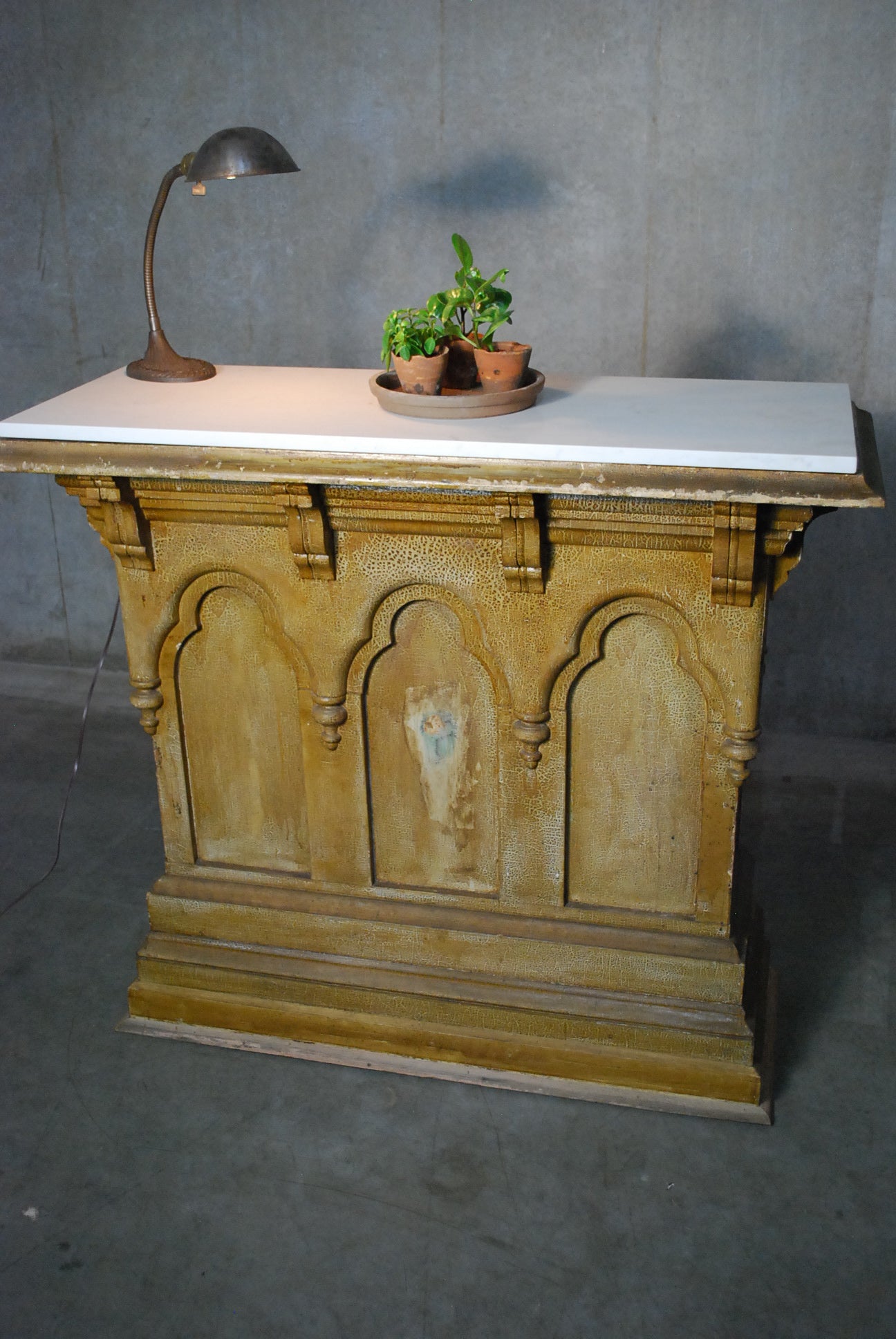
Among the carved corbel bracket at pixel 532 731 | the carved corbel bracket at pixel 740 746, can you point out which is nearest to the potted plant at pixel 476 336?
the carved corbel bracket at pixel 532 731

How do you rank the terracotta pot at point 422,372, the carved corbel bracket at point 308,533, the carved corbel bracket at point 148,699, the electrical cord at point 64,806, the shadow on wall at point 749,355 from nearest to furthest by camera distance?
the carved corbel bracket at point 308,533, the terracotta pot at point 422,372, the carved corbel bracket at point 148,699, the electrical cord at point 64,806, the shadow on wall at point 749,355

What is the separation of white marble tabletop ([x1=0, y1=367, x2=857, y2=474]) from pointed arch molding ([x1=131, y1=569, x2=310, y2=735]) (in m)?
0.37

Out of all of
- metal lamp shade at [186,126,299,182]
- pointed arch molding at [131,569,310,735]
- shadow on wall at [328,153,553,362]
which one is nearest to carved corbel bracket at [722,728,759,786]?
pointed arch molding at [131,569,310,735]

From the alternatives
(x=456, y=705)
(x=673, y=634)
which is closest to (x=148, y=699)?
(x=456, y=705)

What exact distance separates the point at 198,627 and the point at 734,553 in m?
1.20

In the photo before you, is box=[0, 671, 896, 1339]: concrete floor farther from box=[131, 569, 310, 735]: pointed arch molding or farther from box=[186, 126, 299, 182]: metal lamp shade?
box=[186, 126, 299, 182]: metal lamp shade

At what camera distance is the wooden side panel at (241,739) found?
293 centimetres

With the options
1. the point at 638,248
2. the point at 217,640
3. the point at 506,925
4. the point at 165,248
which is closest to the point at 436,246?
the point at 638,248

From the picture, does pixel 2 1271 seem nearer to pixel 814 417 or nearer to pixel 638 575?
pixel 638 575

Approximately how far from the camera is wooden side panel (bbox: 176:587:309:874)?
2.93 meters

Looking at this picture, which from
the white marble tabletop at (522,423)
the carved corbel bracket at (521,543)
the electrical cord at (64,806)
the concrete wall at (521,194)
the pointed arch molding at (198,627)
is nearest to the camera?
the white marble tabletop at (522,423)

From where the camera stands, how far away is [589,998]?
2.93 metres

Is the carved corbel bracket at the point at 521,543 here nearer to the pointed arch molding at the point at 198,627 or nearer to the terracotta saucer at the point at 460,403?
the terracotta saucer at the point at 460,403

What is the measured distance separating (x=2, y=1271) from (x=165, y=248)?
3.26 m
